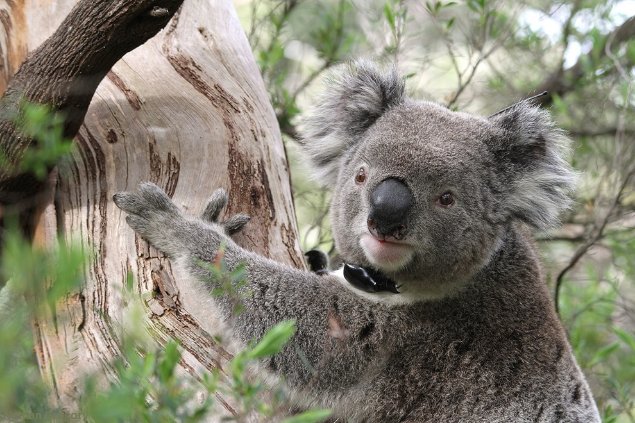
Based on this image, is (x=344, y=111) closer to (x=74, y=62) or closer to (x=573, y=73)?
(x=74, y=62)

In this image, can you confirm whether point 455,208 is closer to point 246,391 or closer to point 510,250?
point 510,250

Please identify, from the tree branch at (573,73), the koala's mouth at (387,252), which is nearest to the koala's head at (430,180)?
the koala's mouth at (387,252)

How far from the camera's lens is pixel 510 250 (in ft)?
11.9

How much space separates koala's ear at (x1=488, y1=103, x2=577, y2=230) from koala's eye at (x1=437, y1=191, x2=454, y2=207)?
14.4 inches

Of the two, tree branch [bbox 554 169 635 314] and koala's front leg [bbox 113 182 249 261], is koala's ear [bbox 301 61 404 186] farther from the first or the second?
tree branch [bbox 554 169 635 314]

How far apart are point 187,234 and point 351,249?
30.4 inches

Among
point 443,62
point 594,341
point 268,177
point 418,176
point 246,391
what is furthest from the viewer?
point 443,62

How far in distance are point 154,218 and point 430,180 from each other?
4.06 ft

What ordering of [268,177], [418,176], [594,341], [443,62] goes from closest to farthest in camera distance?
[418,176] → [268,177] → [594,341] → [443,62]

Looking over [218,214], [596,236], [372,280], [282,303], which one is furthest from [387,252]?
[596,236]

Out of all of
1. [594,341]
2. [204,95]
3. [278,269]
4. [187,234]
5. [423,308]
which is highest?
[204,95]

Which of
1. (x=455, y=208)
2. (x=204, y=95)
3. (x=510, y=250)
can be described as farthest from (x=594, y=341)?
(x=204, y=95)

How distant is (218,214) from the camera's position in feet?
11.7

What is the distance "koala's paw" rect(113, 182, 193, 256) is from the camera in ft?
10.9
